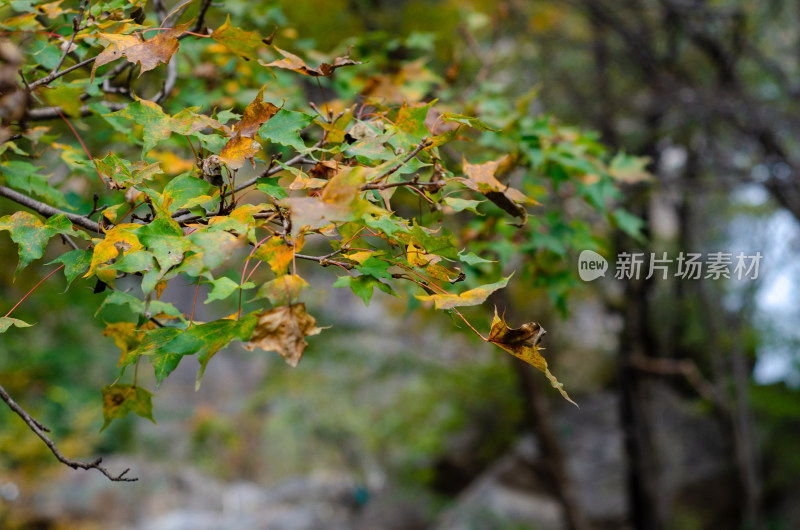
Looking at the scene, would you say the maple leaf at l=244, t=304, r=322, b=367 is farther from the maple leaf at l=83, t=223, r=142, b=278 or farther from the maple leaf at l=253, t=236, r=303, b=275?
the maple leaf at l=83, t=223, r=142, b=278

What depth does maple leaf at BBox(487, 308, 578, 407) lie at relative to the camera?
642 millimetres

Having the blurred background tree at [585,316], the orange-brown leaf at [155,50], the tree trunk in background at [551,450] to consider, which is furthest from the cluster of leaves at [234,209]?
the tree trunk in background at [551,450]

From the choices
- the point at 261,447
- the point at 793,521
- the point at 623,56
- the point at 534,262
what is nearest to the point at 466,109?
the point at 534,262

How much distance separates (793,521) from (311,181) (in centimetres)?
420

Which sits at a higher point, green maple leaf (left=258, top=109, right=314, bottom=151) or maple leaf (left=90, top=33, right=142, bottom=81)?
maple leaf (left=90, top=33, right=142, bottom=81)

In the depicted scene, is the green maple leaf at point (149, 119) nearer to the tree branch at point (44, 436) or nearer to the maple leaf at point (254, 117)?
the maple leaf at point (254, 117)

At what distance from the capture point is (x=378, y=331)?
14.0ft

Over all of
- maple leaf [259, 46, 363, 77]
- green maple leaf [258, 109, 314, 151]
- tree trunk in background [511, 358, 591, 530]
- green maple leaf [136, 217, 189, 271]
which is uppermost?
maple leaf [259, 46, 363, 77]

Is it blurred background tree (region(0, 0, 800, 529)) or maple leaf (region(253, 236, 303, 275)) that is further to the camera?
blurred background tree (region(0, 0, 800, 529))
